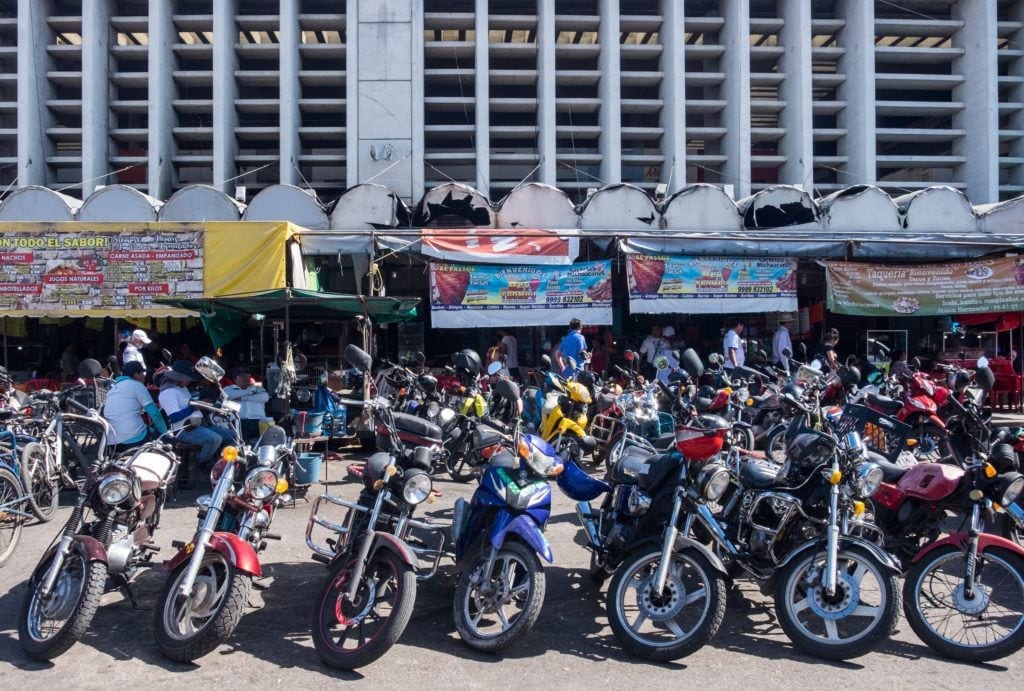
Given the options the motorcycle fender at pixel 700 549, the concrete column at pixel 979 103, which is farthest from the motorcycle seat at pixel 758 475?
the concrete column at pixel 979 103

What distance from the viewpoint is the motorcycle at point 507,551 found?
373 centimetres

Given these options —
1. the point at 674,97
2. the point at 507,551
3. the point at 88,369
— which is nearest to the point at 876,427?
the point at 507,551

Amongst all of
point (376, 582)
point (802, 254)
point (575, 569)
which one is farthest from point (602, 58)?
point (376, 582)

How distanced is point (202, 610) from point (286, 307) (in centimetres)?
564

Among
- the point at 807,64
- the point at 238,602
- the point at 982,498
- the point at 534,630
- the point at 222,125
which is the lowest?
the point at 534,630

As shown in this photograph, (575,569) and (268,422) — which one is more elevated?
(268,422)

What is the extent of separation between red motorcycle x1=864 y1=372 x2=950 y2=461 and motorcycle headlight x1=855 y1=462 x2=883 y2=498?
3.72 m

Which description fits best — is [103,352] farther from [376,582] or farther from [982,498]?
[982,498]

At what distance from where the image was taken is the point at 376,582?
378 centimetres

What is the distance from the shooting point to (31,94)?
17969 millimetres

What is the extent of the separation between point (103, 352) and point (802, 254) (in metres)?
13.9

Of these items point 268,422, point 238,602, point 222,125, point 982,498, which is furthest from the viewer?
point 222,125

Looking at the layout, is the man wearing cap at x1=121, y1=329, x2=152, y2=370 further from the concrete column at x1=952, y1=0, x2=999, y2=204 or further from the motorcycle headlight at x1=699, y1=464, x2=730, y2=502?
the concrete column at x1=952, y1=0, x2=999, y2=204

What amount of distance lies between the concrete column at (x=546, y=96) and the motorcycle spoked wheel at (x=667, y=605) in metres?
15.0
